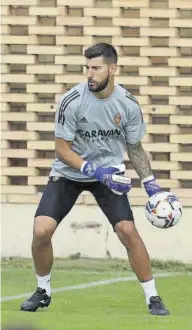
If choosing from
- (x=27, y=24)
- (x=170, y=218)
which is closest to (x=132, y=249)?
(x=170, y=218)

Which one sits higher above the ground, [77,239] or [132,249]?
[132,249]

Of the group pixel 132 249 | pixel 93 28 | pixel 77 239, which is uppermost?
pixel 93 28

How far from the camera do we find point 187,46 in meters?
12.7

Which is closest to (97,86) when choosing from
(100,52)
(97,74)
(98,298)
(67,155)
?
(97,74)

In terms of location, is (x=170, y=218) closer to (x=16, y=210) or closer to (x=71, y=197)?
(x=71, y=197)

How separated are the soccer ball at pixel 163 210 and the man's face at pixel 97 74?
0.86 m

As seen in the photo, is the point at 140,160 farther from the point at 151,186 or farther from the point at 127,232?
the point at 127,232

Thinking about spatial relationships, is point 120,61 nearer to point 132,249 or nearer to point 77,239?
point 77,239

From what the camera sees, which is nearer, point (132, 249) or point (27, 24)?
point (132, 249)

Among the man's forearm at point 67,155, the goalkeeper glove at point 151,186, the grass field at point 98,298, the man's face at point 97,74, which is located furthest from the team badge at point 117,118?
the grass field at point 98,298

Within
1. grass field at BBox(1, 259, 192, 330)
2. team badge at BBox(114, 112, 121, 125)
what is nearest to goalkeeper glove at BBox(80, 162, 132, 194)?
team badge at BBox(114, 112, 121, 125)

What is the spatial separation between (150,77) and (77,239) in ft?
5.60

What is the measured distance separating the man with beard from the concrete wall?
3.23m

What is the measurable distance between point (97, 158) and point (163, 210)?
0.59 meters
